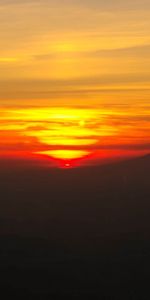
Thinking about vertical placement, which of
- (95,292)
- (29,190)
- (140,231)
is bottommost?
(95,292)

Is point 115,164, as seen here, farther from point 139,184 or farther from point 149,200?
point 149,200

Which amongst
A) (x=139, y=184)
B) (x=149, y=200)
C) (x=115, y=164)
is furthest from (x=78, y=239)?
(x=115, y=164)

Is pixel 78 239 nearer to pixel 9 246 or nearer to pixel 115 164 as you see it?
pixel 9 246

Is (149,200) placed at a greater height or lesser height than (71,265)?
greater

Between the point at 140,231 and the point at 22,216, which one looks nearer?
the point at 140,231

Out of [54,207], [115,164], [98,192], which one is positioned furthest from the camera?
[115,164]

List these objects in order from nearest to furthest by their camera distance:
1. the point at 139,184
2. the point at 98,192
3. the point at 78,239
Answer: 1. the point at 78,239
2. the point at 98,192
3. the point at 139,184
